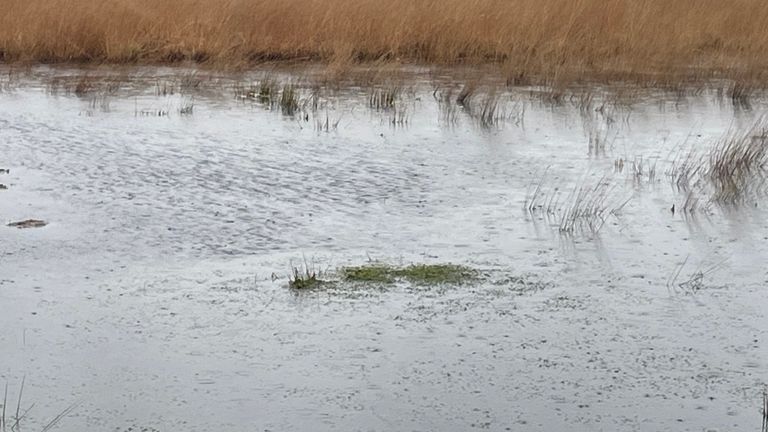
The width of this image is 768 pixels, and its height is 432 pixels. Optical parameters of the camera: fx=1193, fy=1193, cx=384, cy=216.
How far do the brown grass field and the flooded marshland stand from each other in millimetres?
3441

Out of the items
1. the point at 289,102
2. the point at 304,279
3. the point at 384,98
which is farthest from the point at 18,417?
the point at 384,98

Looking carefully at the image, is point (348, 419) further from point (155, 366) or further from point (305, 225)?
point (305, 225)

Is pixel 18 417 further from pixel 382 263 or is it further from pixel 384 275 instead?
pixel 382 263

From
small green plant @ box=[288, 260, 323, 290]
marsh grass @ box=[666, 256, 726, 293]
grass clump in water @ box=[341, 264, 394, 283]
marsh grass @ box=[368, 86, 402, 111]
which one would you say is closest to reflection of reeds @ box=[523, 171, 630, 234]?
marsh grass @ box=[666, 256, 726, 293]

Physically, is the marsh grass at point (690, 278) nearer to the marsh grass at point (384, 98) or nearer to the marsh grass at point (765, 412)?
the marsh grass at point (765, 412)

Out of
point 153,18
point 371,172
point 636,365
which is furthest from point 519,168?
point 153,18

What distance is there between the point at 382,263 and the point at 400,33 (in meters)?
9.01

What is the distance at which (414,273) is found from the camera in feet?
17.3

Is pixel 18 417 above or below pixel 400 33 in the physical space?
below

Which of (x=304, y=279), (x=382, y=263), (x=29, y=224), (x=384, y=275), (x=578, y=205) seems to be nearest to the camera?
(x=304, y=279)

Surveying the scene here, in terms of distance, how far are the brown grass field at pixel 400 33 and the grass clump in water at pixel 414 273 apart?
7.53m

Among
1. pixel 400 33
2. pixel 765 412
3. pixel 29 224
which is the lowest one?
pixel 29 224

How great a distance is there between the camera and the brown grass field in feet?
43.8

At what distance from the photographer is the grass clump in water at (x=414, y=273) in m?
5.19
